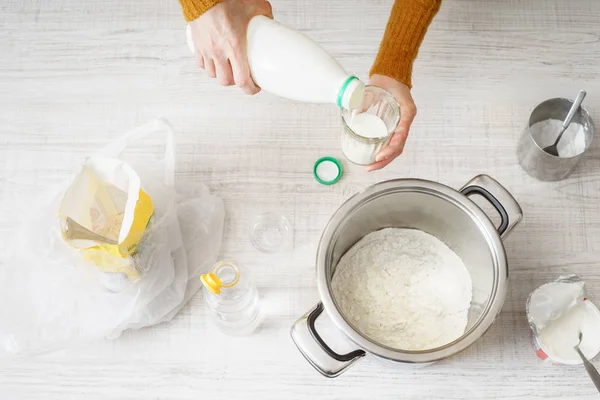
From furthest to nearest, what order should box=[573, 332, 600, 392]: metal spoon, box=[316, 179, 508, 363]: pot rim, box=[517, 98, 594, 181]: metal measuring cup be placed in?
box=[517, 98, 594, 181]: metal measuring cup
box=[573, 332, 600, 392]: metal spoon
box=[316, 179, 508, 363]: pot rim

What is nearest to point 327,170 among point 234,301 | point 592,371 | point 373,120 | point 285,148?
point 285,148

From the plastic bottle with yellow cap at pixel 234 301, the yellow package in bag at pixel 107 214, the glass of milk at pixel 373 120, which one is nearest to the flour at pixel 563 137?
the glass of milk at pixel 373 120

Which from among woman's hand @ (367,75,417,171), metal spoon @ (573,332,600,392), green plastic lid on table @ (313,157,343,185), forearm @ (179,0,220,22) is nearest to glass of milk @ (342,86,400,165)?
woman's hand @ (367,75,417,171)

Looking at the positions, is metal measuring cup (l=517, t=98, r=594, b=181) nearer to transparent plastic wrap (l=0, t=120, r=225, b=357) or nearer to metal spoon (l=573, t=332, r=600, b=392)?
metal spoon (l=573, t=332, r=600, b=392)

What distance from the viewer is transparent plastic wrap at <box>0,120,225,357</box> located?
980 mm

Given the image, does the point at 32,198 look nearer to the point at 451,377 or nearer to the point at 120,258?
the point at 120,258

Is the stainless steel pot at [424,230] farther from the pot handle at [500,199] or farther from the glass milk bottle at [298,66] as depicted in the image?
the glass milk bottle at [298,66]

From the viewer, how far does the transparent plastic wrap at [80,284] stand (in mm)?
980

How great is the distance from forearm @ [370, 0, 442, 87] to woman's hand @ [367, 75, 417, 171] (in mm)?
11

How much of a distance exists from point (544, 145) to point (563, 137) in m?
0.04

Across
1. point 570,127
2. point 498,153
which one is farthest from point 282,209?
point 570,127

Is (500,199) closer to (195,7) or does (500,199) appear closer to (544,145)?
(544,145)

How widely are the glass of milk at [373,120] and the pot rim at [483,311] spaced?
0.26 feet

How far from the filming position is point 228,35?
0.88m
